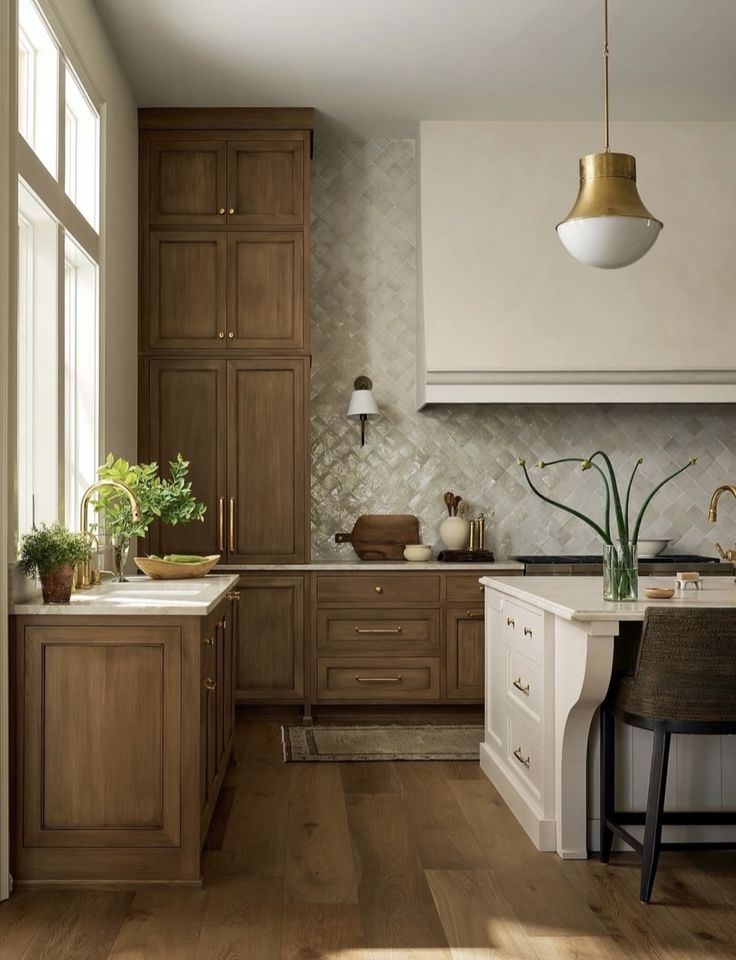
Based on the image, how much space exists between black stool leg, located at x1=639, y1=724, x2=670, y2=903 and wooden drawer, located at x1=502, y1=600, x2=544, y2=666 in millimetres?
590

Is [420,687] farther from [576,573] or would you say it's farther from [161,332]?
[161,332]

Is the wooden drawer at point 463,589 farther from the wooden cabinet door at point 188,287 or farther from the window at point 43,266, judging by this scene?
the window at point 43,266

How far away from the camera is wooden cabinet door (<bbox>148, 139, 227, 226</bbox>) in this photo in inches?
210

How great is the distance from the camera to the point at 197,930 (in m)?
2.65

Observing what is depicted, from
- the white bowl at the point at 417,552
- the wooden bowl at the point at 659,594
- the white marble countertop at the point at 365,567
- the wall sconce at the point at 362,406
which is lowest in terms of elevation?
the white marble countertop at the point at 365,567

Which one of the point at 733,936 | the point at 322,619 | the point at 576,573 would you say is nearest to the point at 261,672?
the point at 322,619

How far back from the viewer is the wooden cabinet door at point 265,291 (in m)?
5.31

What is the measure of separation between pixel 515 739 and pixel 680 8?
3.01 m

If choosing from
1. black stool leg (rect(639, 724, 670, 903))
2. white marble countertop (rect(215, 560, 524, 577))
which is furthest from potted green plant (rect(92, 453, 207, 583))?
black stool leg (rect(639, 724, 670, 903))

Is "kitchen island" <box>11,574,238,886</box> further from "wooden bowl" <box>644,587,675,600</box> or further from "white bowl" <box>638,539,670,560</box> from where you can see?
"white bowl" <box>638,539,670,560</box>

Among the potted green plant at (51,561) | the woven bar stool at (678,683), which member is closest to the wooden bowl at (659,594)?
the woven bar stool at (678,683)

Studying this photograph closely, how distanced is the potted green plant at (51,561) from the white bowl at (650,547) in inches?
132

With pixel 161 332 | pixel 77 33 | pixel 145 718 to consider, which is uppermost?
pixel 77 33

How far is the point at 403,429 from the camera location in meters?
5.81
